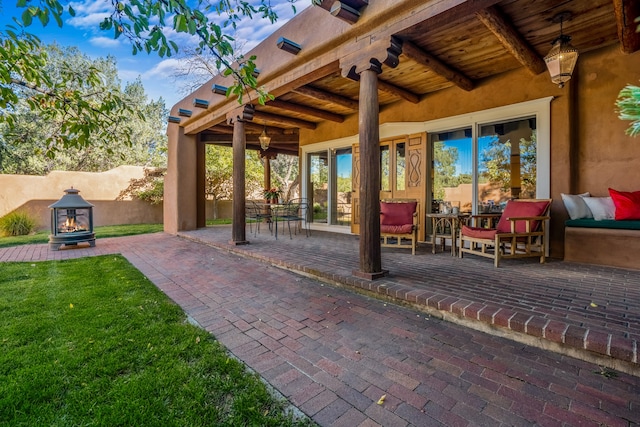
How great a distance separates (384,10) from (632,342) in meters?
3.21

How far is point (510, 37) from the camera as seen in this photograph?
10.5 feet

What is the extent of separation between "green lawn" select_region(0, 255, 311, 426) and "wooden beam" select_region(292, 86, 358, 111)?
Result: 3621mm

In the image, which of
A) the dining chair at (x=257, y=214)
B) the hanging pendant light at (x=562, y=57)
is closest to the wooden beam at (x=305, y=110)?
the dining chair at (x=257, y=214)

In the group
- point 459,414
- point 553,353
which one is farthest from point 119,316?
point 553,353

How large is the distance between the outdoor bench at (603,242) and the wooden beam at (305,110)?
15.1ft

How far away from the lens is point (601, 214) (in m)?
3.65

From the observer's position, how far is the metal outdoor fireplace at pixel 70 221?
223 inches

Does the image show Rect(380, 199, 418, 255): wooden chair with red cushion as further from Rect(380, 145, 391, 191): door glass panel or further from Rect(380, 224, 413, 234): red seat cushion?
Rect(380, 145, 391, 191): door glass panel

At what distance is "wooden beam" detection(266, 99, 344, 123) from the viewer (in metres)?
5.69

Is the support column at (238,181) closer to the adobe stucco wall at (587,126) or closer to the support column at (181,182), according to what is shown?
the support column at (181,182)

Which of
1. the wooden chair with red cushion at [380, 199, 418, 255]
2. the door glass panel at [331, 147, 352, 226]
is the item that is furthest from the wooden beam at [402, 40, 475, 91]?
the door glass panel at [331, 147, 352, 226]

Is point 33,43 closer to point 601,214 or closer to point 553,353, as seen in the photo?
point 553,353

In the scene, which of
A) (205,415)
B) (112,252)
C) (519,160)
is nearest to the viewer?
(205,415)

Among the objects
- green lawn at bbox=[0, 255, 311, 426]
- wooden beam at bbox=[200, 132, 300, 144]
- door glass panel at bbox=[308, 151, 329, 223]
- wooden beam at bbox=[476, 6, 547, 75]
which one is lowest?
green lawn at bbox=[0, 255, 311, 426]
